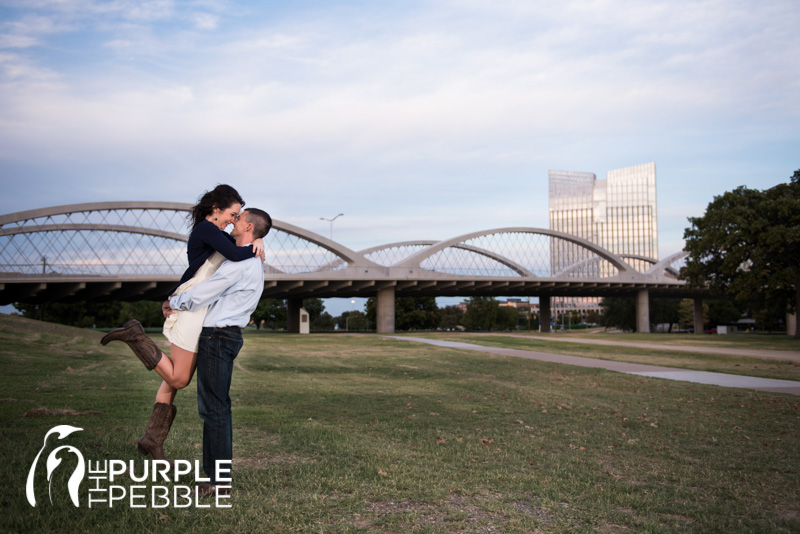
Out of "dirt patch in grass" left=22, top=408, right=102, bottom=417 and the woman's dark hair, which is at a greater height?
the woman's dark hair

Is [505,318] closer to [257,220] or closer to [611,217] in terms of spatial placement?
[611,217]

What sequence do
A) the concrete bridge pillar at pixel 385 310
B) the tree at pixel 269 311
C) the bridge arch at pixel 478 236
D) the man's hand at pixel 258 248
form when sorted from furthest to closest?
the tree at pixel 269 311 → the bridge arch at pixel 478 236 → the concrete bridge pillar at pixel 385 310 → the man's hand at pixel 258 248

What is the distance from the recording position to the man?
4.07 m

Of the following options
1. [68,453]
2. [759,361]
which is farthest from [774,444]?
[759,361]

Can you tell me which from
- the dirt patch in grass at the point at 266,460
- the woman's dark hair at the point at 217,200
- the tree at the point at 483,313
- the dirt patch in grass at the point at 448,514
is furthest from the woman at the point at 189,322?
the tree at the point at 483,313

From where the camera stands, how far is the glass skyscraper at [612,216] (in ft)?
609

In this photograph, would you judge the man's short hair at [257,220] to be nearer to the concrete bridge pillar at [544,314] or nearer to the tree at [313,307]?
the concrete bridge pillar at [544,314]

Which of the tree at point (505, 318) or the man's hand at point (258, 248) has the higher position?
the man's hand at point (258, 248)

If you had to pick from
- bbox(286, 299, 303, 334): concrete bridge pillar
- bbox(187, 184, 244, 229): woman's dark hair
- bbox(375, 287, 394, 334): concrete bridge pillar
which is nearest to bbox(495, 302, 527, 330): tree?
bbox(286, 299, 303, 334): concrete bridge pillar

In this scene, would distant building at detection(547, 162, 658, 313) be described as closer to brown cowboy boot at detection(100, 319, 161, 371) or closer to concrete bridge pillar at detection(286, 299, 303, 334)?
concrete bridge pillar at detection(286, 299, 303, 334)

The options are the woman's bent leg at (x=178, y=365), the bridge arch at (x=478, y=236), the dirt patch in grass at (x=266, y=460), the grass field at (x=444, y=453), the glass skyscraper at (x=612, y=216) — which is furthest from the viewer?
the glass skyscraper at (x=612, y=216)

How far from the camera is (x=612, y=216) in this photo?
19062 centimetres

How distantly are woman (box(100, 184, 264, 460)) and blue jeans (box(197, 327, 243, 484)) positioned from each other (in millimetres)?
109

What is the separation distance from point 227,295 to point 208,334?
0.97 feet
